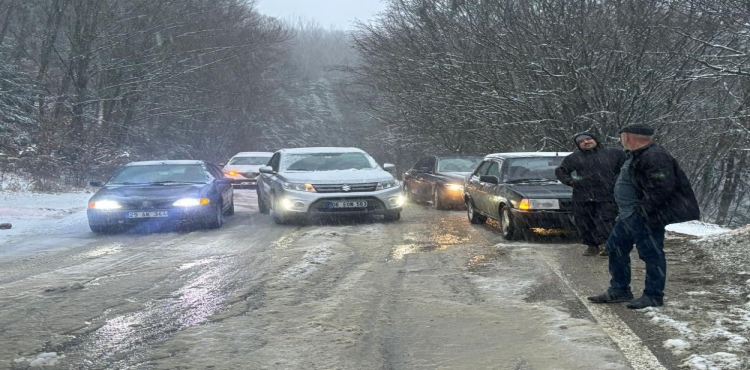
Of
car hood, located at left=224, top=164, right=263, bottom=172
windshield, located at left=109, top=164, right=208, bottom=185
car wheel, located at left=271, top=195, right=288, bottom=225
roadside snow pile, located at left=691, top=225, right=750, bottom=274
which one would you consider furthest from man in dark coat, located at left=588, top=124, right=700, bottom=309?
car hood, located at left=224, top=164, right=263, bottom=172

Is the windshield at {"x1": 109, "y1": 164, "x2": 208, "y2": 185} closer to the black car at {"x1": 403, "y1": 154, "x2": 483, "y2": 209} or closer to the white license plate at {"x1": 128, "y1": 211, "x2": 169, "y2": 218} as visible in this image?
the white license plate at {"x1": 128, "y1": 211, "x2": 169, "y2": 218}

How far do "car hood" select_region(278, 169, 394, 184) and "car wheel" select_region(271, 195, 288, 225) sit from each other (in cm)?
45

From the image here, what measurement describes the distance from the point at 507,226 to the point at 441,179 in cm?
637

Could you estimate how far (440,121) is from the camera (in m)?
25.6

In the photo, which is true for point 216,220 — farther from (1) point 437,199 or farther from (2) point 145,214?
(1) point 437,199

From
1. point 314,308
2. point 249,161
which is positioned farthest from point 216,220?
point 249,161

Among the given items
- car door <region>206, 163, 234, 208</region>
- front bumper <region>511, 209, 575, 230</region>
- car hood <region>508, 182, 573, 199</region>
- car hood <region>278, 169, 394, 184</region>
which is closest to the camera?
front bumper <region>511, 209, 575, 230</region>

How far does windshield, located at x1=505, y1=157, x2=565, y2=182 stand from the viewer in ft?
38.0

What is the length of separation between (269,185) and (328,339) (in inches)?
376

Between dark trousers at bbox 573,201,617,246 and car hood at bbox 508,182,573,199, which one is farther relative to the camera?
car hood at bbox 508,182,573,199

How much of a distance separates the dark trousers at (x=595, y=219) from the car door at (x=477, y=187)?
3.75m

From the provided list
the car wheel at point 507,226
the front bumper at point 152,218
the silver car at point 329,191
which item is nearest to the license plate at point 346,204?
the silver car at point 329,191

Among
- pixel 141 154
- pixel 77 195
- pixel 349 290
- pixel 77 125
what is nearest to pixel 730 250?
pixel 349 290

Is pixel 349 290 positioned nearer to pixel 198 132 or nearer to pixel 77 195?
pixel 77 195
